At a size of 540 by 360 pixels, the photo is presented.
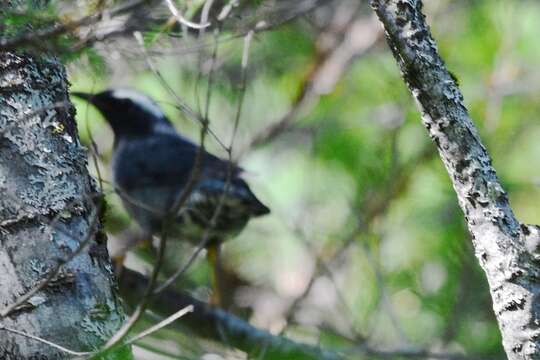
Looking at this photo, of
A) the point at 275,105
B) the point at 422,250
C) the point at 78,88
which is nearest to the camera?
the point at 422,250

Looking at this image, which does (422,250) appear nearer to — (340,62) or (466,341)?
(466,341)

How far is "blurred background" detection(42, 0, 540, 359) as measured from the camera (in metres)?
3.99

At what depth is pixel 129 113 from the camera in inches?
231

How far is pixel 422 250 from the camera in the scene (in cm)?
468

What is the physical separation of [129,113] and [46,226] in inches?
150

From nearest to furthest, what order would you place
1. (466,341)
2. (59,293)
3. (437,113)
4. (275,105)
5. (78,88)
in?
(437,113) → (59,293) → (466,341) → (78,88) → (275,105)

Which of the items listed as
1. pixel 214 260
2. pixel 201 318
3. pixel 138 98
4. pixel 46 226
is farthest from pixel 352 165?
pixel 46 226

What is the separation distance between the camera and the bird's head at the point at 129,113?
5.80 metres

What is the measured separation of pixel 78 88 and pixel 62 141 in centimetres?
323

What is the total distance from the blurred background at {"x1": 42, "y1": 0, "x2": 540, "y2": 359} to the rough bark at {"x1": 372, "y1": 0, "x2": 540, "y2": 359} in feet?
4.80

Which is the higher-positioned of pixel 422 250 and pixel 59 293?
pixel 422 250

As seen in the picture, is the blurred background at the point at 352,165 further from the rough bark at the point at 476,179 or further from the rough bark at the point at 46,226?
the rough bark at the point at 476,179

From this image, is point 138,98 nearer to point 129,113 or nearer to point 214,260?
point 129,113

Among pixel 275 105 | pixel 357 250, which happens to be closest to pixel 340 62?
pixel 275 105
